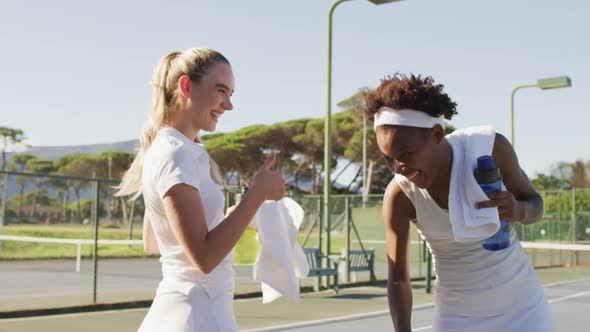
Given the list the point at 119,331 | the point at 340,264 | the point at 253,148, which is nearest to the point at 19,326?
the point at 119,331

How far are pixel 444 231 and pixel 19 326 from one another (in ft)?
26.1

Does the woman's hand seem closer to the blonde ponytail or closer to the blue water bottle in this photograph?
the blonde ponytail

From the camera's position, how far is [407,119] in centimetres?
299

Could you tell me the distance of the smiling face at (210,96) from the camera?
2732mm

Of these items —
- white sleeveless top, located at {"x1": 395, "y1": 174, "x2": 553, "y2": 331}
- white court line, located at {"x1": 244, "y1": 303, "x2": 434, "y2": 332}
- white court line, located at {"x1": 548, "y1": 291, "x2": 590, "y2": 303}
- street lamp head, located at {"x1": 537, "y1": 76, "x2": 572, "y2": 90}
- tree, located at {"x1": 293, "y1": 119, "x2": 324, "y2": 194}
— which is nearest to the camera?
white sleeveless top, located at {"x1": 395, "y1": 174, "x2": 553, "y2": 331}

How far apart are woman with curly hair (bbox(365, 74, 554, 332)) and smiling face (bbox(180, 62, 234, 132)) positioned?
0.58 metres

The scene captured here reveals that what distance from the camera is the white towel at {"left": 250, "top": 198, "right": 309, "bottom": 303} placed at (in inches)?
107

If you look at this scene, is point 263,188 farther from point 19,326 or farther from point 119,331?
point 19,326

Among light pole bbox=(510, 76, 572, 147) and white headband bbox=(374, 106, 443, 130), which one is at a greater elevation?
light pole bbox=(510, 76, 572, 147)

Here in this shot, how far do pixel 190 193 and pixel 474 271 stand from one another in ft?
4.07

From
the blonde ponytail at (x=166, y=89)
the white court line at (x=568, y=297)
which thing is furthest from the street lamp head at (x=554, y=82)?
the blonde ponytail at (x=166, y=89)

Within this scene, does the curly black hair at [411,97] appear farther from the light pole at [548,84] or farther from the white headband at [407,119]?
the light pole at [548,84]

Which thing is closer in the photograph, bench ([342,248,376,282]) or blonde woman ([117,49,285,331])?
blonde woman ([117,49,285,331])

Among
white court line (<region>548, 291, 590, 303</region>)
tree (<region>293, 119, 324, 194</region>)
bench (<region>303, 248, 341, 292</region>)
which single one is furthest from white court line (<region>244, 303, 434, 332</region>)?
tree (<region>293, 119, 324, 194</region>)
